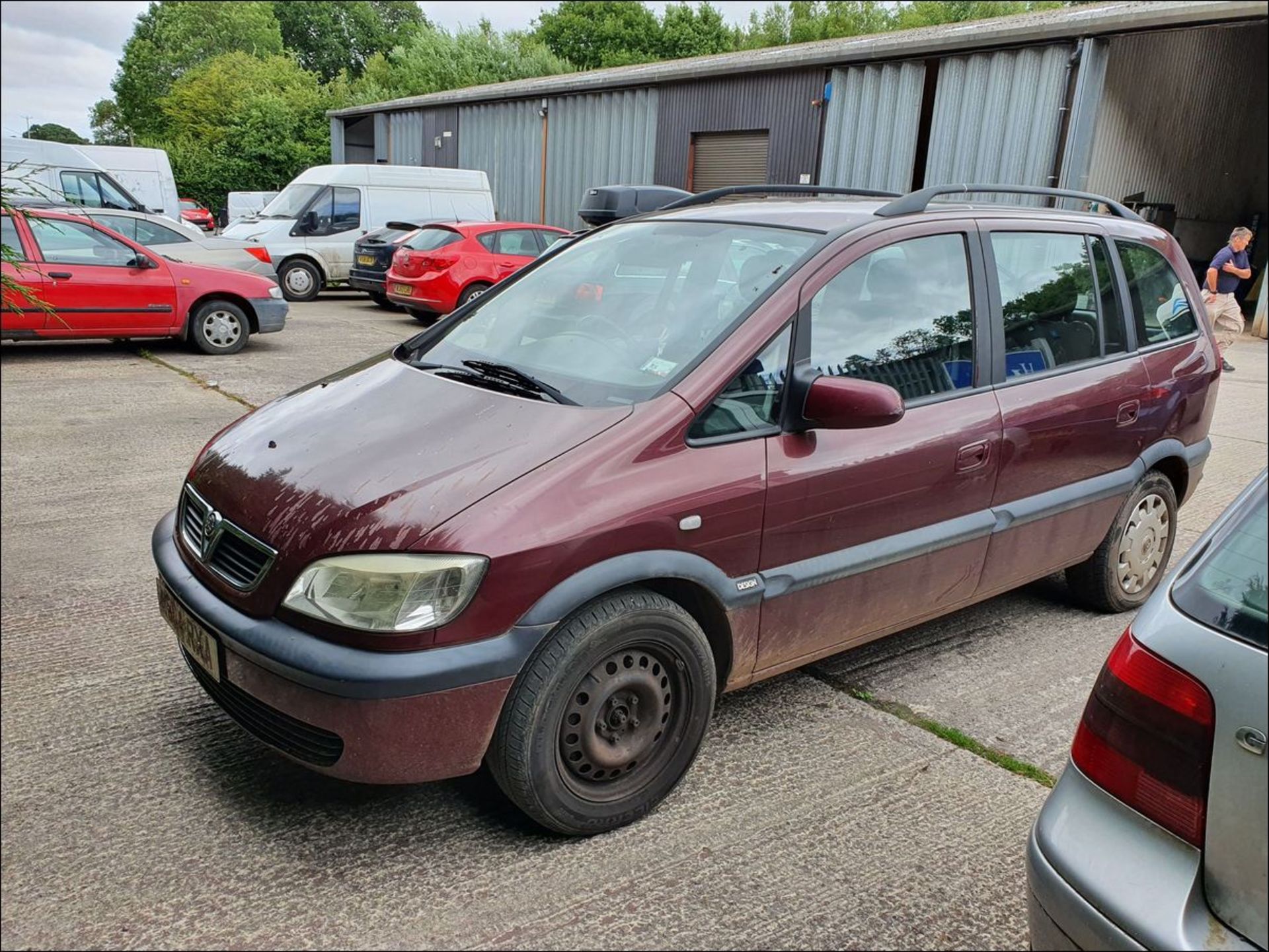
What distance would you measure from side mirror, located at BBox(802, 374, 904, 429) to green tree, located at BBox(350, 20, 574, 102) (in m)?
41.7

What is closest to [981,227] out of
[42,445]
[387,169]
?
[42,445]

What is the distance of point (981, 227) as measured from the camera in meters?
3.51

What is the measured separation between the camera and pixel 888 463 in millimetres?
3004

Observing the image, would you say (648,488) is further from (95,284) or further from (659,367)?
(95,284)

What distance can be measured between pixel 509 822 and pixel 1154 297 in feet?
11.6

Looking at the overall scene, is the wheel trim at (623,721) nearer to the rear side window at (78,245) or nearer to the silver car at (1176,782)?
the silver car at (1176,782)

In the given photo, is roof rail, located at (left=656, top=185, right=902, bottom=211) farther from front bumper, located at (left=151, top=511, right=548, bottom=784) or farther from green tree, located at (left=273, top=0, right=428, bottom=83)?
green tree, located at (left=273, top=0, right=428, bottom=83)

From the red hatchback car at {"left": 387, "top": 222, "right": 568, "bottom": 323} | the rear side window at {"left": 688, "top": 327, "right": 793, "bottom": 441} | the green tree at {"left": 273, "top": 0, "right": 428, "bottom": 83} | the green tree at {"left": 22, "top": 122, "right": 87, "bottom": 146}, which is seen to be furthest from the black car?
the green tree at {"left": 273, "top": 0, "right": 428, "bottom": 83}

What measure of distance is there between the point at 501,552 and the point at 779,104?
48.7 ft

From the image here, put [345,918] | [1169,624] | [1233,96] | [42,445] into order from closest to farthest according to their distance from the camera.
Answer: [1169,624]
[345,918]
[42,445]
[1233,96]

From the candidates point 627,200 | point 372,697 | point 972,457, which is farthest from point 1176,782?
point 627,200

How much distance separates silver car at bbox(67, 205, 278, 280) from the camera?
10109 millimetres

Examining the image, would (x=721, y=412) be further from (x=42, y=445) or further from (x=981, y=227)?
(x=42, y=445)

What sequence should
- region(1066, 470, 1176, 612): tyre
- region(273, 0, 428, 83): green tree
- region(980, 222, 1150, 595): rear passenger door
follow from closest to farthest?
region(980, 222, 1150, 595): rear passenger door < region(1066, 470, 1176, 612): tyre < region(273, 0, 428, 83): green tree
